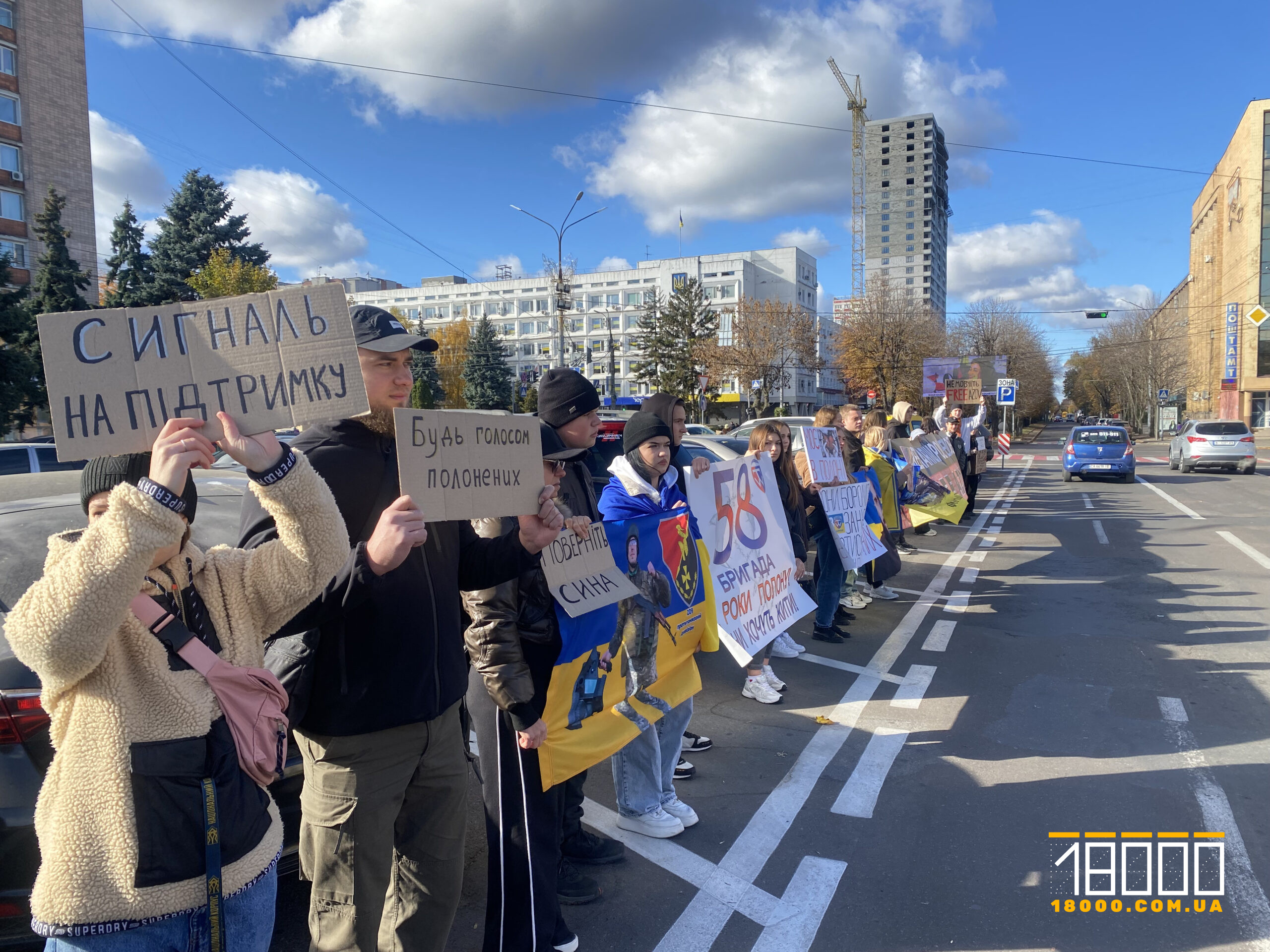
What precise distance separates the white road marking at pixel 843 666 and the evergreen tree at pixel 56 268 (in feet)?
120

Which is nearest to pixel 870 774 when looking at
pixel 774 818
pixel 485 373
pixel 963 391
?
pixel 774 818

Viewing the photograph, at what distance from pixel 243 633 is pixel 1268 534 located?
15.0m

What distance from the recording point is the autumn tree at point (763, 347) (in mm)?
51875

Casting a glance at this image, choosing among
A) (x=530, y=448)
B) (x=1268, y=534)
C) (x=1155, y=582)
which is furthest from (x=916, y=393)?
(x=530, y=448)

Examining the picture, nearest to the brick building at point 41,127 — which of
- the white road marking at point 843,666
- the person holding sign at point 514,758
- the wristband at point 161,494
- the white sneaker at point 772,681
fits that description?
the white road marking at point 843,666

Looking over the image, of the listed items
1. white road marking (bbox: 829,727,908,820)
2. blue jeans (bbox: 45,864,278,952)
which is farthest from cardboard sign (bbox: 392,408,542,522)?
white road marking (bbox: 829,727,908,820)

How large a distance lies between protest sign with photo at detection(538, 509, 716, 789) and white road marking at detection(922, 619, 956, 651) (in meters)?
3.14

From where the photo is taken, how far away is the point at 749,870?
11.1 feet

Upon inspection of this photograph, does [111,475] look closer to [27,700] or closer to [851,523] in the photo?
[27,700]

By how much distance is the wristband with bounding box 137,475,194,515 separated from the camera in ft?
5.07

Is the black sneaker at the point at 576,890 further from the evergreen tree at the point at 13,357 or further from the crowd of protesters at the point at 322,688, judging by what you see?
the evergreen tree at the point at 13,357

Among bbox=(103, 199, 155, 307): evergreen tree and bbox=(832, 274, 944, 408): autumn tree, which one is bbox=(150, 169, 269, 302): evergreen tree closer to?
bbox=(103, 199, 155, 307): evergreen tree

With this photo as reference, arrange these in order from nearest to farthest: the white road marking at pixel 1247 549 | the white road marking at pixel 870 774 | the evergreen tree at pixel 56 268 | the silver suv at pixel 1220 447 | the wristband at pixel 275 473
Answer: the wristband at pixel 275 473
the white road marking at pixel 870 774
the white road marking at pixel 1247 549
the silver suv at pixel 1220 447
the evergreen tree at pixel 56 268
